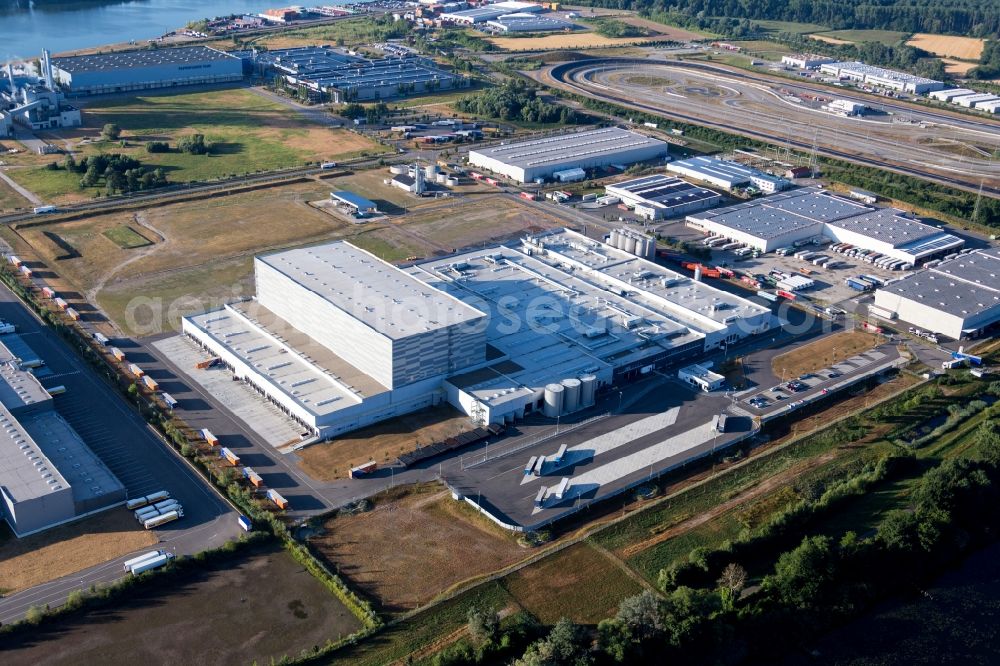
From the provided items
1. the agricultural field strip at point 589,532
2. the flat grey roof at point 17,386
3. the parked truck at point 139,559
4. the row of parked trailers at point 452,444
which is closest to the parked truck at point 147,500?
the parked truck at point 139,559

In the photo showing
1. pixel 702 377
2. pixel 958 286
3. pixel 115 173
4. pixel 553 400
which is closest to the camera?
pixel 553 400

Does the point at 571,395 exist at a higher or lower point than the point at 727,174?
lower

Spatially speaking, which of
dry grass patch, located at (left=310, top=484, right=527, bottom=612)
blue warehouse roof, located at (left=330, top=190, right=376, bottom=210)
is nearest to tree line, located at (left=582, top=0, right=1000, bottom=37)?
blue warehouse roof, located at (left=330, top=190, right=376, bottom=210)

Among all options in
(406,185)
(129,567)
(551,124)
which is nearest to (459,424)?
(129,567)

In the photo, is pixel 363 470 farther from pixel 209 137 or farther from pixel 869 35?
pixel 869 35

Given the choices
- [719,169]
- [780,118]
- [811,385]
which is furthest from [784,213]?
[780,118]

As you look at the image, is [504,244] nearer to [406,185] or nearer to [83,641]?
[406,185]

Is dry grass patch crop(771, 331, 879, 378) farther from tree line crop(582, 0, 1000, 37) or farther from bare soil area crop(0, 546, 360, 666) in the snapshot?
tree line crop(582, 0, 1000, 37)
